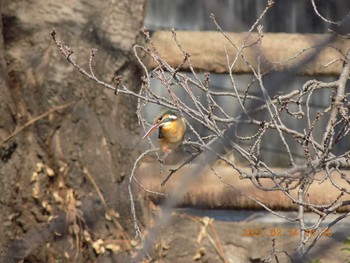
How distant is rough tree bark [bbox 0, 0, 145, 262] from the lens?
196 inches

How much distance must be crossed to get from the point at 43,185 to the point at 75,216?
0.82 ft

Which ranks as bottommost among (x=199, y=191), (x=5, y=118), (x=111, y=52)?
(x=199, y=191)

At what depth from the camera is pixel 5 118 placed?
4.87 meters

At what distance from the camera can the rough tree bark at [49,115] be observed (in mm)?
4969

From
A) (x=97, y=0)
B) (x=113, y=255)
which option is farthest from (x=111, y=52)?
(x=113, y=255)

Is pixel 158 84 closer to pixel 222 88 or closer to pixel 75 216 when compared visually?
pixel 222 88

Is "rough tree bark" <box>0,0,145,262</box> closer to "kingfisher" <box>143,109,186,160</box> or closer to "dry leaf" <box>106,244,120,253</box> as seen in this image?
"dry leaf" <box>106,244,120,253</box>

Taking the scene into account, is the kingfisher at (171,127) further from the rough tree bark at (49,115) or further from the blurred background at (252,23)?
the blurred background at (252,23)

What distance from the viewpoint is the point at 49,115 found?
5.02m

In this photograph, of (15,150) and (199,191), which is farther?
(199,191)
